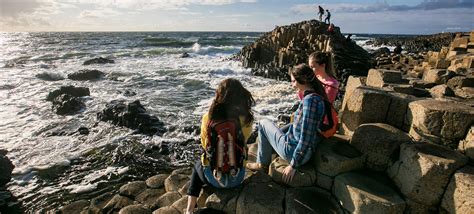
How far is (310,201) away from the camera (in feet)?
13.9

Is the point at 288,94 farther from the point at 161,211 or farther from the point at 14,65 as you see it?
the point at 14,65

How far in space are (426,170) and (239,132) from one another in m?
2.30

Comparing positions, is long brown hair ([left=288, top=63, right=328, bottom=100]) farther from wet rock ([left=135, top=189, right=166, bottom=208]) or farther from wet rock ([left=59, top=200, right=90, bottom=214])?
wet rock ([left=59, top=200, right=90, bottom=214])

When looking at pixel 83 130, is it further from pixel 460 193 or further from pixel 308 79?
pixel 460 193

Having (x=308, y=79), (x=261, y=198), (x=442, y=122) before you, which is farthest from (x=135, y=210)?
(x=442, y=122)

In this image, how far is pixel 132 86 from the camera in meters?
22.1

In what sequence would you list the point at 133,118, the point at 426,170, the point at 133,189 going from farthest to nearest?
the point at 133,118 < the point at 133,189 < the point at 426,170

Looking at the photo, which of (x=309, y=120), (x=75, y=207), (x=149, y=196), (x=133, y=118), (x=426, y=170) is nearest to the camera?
(x=426, y=170)

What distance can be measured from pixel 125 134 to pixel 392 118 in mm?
9840

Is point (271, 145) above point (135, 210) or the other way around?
above

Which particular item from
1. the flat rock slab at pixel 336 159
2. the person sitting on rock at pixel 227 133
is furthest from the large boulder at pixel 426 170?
the person sitting on rock at pixel 227 133

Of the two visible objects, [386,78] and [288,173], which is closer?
[288,173]

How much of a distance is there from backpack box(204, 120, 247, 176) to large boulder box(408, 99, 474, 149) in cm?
239

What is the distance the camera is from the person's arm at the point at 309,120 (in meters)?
4.10
